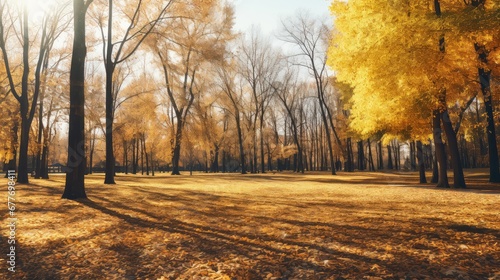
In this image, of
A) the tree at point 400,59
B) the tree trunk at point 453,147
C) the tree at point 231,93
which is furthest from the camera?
the tree at point 231,93

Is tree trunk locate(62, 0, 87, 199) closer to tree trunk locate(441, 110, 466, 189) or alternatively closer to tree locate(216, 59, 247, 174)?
tree trunk locate(441, 110, 466, 189)

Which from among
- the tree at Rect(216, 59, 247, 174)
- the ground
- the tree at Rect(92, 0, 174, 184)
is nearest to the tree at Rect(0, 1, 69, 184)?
the tree at Rect(92, 0, 174, 184)

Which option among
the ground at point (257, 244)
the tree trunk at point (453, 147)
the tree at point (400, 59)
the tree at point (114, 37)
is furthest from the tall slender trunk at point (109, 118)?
the tree trunk at point (453, 147)

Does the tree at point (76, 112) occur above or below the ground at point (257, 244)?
above

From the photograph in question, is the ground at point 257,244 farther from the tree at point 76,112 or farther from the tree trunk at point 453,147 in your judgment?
the tree trunk at point 453,147

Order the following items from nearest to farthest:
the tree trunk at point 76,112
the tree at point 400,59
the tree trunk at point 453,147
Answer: the tree at point 400,59 < the tree trunk at point 76,112 < the tree trunk at point 453,147

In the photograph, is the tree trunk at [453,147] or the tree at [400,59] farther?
the tree trunk at [453,147]

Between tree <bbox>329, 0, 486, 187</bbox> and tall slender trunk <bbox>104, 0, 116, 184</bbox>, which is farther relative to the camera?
tall slender trunk <bbox>104, 0, 116, 184</bbox>

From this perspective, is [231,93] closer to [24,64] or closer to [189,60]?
[189,60]

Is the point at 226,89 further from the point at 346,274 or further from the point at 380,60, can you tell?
the point at 346,274

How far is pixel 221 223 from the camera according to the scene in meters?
5.96

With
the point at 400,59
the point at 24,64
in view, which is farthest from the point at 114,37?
the point at 400,59

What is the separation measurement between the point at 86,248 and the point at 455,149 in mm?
14301

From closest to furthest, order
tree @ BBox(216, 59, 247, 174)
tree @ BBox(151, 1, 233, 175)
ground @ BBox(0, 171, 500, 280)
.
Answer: ground @ BBox(0, 171, 500, 280), tree @ BBox(151, 1, 233, 175), tree @ BBox(216, 59, 247, 174)
